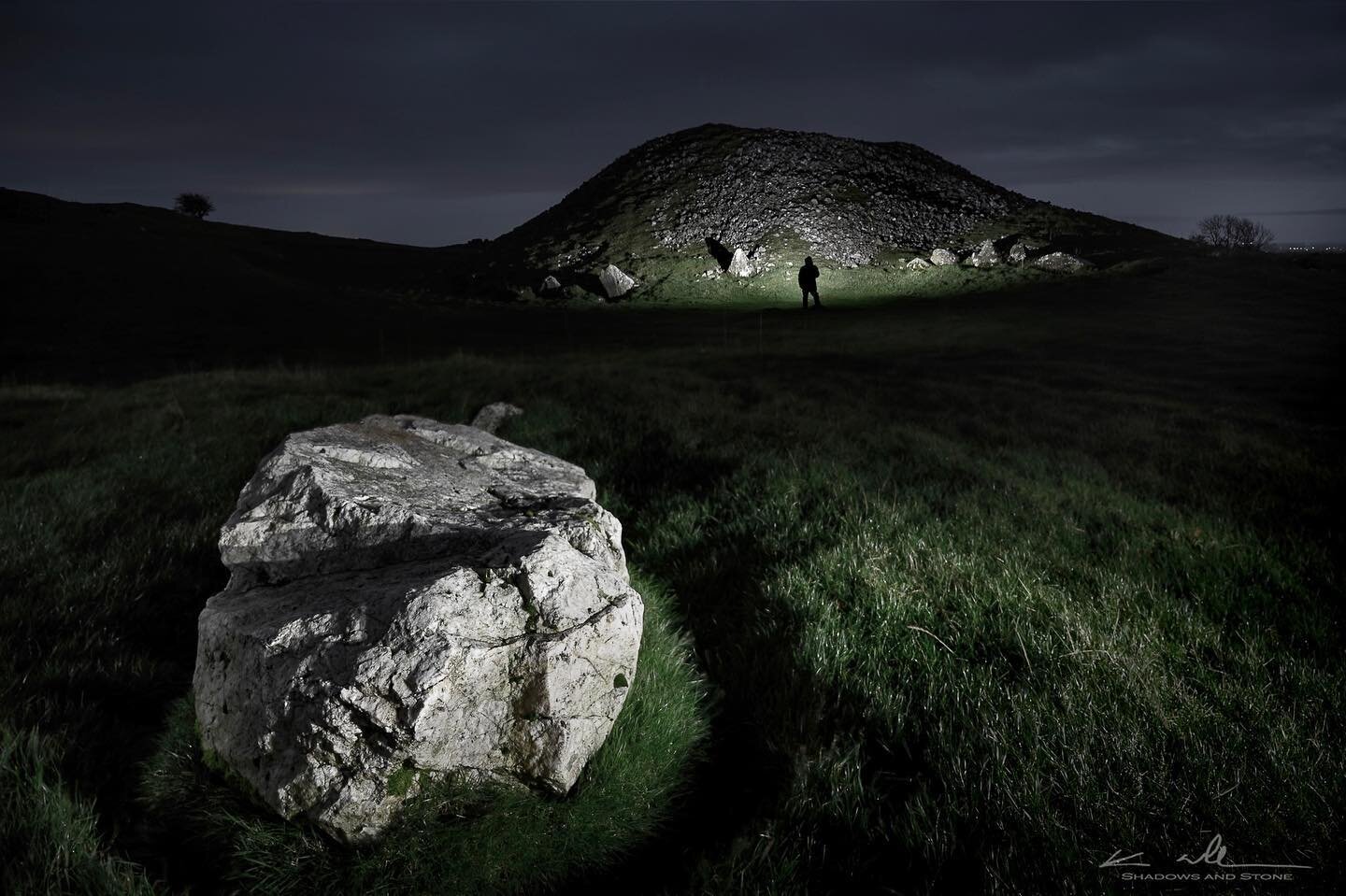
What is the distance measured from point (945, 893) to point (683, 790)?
109cm

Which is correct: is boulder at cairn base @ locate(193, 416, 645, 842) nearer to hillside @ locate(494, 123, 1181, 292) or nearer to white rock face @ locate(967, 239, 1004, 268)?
hillside @ locate(494, 123, 1181, 292)

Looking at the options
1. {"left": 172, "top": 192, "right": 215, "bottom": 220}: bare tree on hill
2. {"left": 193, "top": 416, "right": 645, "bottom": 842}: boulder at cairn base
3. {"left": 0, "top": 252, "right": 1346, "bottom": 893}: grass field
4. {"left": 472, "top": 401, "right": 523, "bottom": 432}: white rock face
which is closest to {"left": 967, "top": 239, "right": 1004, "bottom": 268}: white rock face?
{"left": 0, "top": 252, "right": 1346, "bottom": 893}: grass field

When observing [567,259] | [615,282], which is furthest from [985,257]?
[567,259]

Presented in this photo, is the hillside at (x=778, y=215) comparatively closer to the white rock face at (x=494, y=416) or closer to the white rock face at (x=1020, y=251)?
A: the white rock face at (x=1020, y=251)

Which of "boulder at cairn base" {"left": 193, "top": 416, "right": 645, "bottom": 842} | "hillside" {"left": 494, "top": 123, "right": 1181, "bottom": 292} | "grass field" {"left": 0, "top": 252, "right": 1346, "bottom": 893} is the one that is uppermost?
"hillside" {"left": 494, "top": 123, "right": 1181, "bottom": 292}

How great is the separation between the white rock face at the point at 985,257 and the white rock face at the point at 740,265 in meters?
12.6

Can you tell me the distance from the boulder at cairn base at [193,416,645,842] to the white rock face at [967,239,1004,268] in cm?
3720

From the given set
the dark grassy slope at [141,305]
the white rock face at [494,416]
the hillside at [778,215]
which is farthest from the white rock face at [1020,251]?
the white rock face at [494,416]

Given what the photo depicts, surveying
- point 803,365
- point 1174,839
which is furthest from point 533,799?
point 803,365

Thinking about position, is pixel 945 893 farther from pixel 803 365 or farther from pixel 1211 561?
pixel 803 365

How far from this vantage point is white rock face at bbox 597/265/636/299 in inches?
1439

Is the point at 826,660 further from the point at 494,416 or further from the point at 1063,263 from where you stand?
the point at 1063,263

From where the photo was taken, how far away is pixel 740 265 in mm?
37000

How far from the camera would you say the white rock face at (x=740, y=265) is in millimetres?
36500
